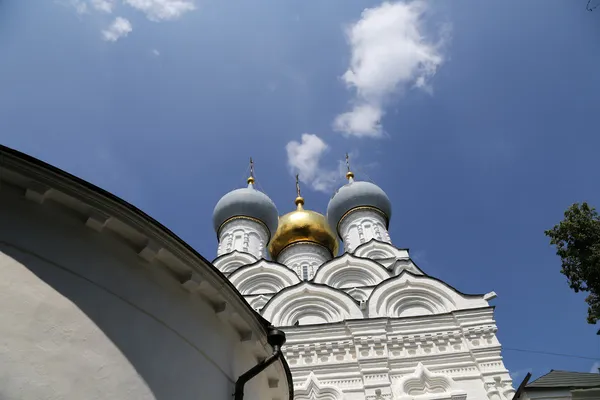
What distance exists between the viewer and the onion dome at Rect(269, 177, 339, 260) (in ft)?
75.1

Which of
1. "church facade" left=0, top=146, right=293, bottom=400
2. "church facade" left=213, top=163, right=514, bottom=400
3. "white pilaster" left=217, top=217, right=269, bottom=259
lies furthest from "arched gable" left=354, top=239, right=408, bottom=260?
"church facade" left=0, top=146, right=293, bottom=400

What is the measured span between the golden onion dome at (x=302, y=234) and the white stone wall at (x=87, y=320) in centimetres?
1851

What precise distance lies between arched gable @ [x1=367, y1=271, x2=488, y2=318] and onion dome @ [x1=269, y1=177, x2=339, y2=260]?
25.8ft

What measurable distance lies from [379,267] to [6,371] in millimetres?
15937

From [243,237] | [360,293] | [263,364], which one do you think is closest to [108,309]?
[263,364]

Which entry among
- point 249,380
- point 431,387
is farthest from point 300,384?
point 249,380

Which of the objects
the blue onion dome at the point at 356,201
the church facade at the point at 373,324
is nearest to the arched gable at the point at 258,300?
the church facade at the point at 373,324

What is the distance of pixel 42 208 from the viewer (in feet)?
12.3

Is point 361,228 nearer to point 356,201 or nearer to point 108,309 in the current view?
point 356,201

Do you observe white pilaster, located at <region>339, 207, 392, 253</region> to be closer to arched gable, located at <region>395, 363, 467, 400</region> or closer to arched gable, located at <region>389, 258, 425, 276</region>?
arched gable, located at <region>389, 258, 425, 276</region>

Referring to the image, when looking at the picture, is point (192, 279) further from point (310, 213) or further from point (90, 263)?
point (310, 213)

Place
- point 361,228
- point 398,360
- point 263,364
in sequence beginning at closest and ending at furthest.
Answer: point 263,364
point 398,360
point 361,228

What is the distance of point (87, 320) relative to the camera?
11.6 feet

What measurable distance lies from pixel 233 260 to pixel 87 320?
16.7 m
